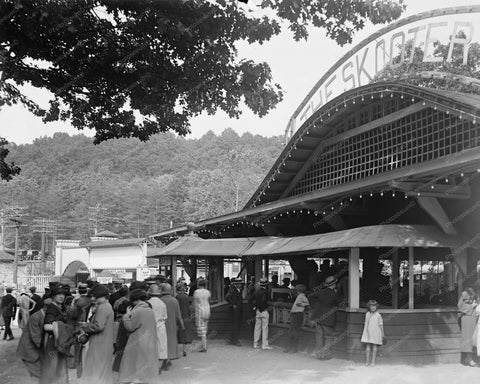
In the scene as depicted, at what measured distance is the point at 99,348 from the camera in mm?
7688

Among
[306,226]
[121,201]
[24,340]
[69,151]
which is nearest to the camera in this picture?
[24,340]

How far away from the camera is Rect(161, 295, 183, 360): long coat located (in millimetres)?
10414

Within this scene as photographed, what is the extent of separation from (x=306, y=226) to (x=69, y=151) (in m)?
101

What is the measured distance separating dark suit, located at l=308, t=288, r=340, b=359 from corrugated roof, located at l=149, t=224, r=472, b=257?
0.95 m

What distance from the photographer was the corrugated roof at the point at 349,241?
35.7ft

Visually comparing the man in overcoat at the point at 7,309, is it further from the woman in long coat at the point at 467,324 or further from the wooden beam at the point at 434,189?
the woman in long coat at the point at 467,324

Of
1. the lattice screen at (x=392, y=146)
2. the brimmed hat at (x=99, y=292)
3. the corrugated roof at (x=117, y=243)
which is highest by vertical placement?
the lattice screen at (x=392, y=146)

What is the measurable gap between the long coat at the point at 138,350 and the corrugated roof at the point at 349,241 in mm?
4522

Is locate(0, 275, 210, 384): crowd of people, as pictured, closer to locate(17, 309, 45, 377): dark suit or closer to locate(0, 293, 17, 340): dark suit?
locate(17, 309, 45, 377): dark suit

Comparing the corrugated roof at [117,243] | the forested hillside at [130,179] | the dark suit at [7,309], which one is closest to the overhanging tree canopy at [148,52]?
the dark suit at [7,309]

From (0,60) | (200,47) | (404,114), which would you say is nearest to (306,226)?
(404,114)

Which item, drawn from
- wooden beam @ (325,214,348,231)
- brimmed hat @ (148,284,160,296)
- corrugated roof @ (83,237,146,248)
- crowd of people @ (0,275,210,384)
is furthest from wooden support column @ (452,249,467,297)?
corrugated roof @ (83,237,146,248)

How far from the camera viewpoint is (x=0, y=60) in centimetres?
901

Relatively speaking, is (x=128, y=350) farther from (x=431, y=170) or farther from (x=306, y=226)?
(x=306, y=226)
